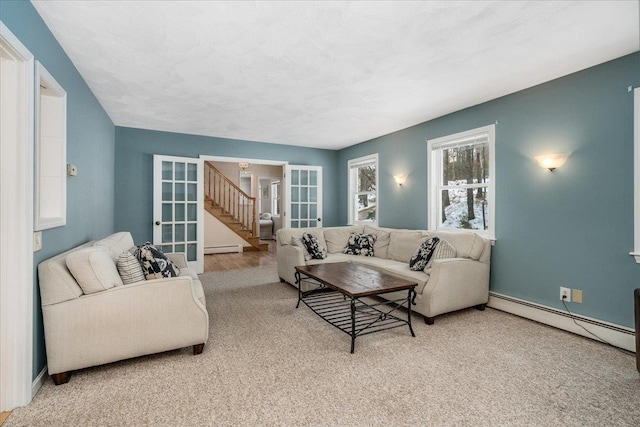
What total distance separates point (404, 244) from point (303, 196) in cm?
279

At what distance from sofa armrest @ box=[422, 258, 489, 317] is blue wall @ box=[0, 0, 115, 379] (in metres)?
3.22

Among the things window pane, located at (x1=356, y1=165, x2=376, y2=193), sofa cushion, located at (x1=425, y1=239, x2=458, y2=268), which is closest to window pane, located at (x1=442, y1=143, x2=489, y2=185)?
sofa cushion, located at (x1=425, y1=239, x2=458, y2=268)

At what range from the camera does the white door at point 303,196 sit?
6.27m

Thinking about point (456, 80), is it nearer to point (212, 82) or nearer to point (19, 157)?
point (212, 82)

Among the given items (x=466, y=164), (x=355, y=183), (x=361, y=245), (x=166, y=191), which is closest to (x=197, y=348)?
(x=361, y=245)

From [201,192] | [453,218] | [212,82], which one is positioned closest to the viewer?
[212,82]

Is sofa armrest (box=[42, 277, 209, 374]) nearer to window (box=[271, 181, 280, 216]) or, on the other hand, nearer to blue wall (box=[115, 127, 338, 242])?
blue wall (box=[115, 127, 338, 242])

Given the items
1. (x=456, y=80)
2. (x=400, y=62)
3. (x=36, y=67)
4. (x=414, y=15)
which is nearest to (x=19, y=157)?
(x=36, y=67)

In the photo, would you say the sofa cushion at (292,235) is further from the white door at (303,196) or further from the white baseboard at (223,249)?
the white baseboard at (223,249)

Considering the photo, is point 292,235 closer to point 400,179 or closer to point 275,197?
point 400,179

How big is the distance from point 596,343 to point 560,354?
20.4 inches

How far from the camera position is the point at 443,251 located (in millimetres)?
3482

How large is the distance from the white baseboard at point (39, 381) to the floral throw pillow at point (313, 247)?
9.65 ft

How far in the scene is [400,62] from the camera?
2.71 m
